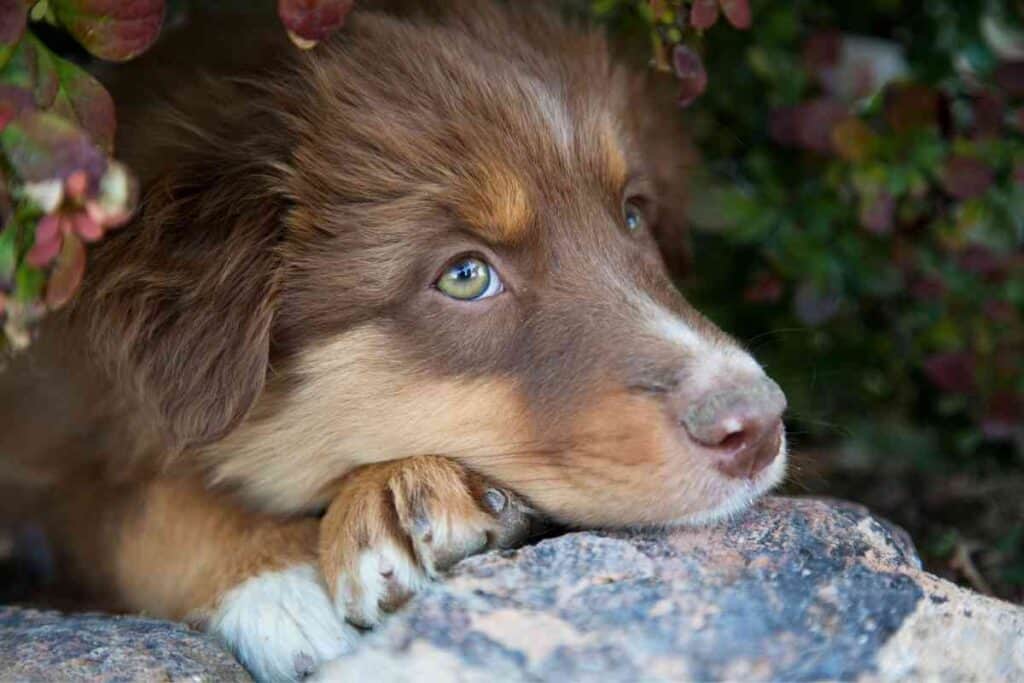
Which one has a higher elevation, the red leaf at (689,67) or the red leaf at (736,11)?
the red leaf at (736,11)

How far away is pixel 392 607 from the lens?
8.52 feet

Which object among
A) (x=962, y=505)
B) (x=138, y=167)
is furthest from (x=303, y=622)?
(x=962, y=505)

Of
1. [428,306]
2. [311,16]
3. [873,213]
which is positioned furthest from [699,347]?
[873,213]

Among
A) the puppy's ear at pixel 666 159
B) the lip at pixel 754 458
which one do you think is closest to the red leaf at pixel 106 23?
the lip at pixel 754 458

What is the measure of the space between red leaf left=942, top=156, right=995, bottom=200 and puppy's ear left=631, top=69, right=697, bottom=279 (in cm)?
77

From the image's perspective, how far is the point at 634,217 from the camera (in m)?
3.38

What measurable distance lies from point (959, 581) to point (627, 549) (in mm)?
1394

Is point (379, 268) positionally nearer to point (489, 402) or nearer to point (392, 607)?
point (489, 402)

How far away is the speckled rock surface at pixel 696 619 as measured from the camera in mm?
2199

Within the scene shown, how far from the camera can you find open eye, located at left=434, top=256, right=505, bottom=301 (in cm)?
288

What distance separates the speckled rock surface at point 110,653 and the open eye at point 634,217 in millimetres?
1420

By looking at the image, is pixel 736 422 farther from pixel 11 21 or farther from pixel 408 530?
pixel 11 21

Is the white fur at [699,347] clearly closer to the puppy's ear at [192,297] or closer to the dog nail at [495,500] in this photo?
the dog nail at [495,500]

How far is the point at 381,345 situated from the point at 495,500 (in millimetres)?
430
